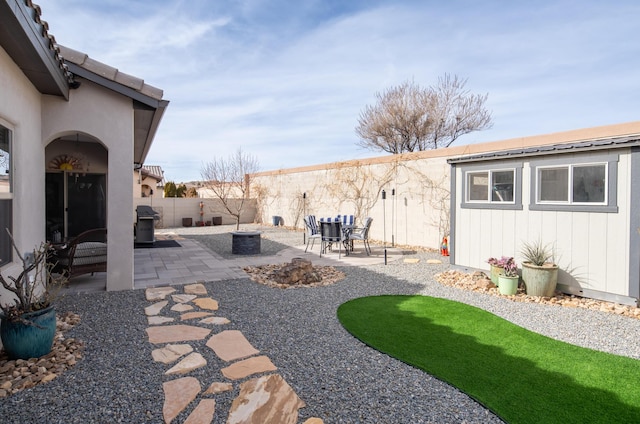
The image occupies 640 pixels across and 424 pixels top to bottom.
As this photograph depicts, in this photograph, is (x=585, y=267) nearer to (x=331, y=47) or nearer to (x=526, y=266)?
(x=526, y=266)

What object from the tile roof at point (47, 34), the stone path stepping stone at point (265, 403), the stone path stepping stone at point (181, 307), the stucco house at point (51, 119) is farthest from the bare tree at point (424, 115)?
the stone path stepping stone at point (265, 403)

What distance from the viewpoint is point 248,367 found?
10.5ft

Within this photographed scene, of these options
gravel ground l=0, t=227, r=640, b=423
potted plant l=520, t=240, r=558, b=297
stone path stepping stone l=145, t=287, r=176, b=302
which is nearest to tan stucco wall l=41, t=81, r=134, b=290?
stone path stepping stone l=145, t=287, r=176, b=302

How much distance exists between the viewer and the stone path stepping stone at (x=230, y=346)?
347 centimetres

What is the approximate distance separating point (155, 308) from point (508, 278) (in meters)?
5.35

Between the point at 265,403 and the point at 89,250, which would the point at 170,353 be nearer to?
the point at 265,403

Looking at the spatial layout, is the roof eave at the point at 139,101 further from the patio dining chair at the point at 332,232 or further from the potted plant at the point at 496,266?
the potted plant at the point at 496,266

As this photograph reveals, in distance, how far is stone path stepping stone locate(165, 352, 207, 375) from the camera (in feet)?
10.3

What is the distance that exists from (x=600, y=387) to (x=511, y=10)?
26.2 feet

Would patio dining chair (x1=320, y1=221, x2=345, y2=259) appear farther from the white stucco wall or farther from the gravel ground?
the white stucco wall

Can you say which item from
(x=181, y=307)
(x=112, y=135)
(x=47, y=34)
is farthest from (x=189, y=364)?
(x=112, y=135)

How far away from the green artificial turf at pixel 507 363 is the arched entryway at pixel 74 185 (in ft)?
24.3

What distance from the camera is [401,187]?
38.5 feet

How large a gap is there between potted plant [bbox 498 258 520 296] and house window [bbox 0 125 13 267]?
21.8 ft
